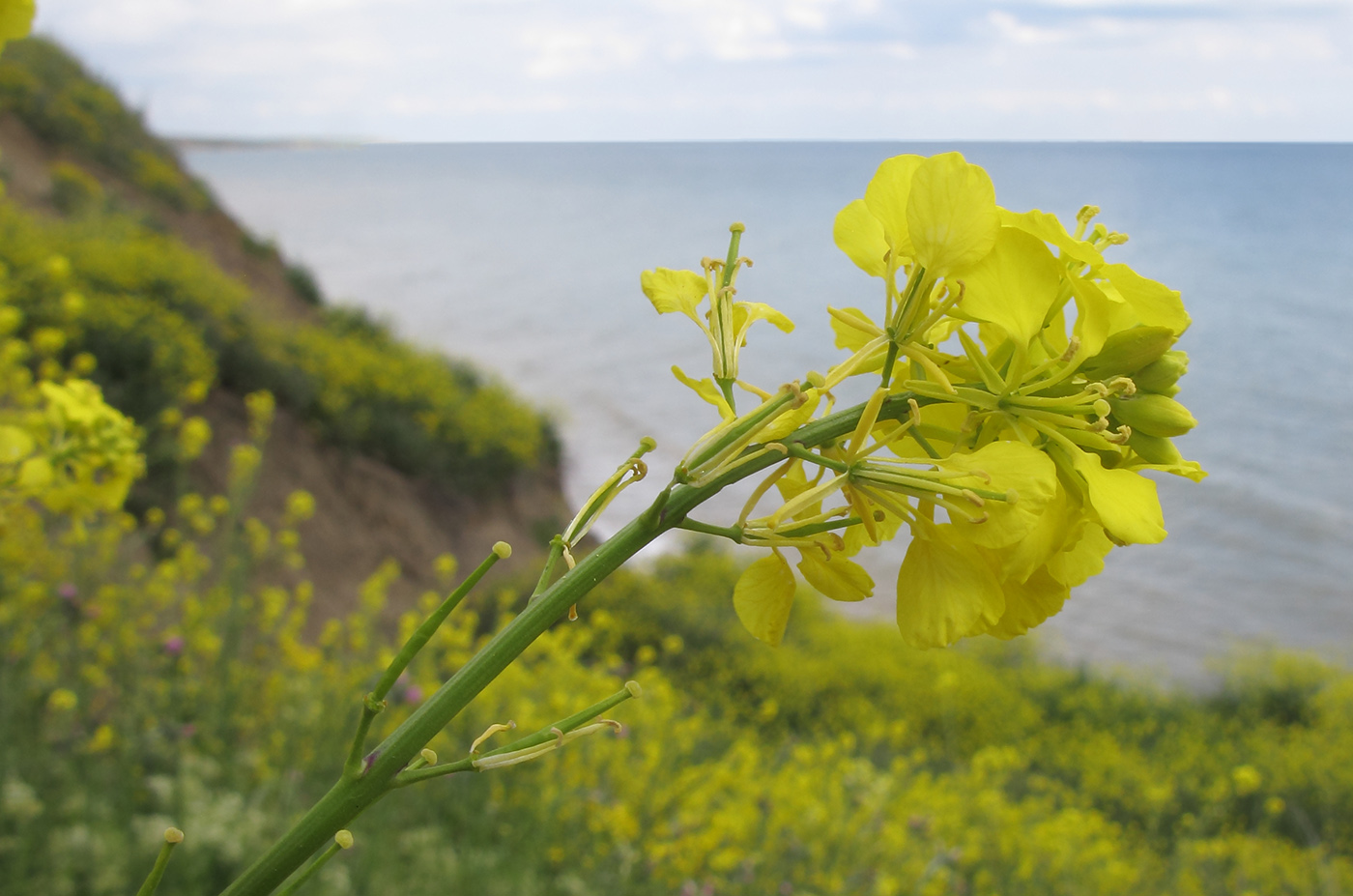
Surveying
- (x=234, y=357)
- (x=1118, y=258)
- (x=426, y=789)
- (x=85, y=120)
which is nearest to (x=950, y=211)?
(x=426, y=789)

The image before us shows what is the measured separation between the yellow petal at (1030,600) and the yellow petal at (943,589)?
0.05 metres

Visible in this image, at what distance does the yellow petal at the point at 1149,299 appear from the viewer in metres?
0.60

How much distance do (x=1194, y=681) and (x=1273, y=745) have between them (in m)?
2.72

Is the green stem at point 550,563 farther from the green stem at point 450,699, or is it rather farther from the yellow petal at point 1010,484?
the yellow petal at point 1010,484

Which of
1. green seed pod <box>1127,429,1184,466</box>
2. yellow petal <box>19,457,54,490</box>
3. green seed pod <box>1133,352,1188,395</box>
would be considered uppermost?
green seed pod <box>1133,352,1188,395</box>

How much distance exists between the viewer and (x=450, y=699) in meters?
0.45

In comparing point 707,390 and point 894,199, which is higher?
point 894,199

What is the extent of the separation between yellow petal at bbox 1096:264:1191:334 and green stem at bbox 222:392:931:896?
32 cm

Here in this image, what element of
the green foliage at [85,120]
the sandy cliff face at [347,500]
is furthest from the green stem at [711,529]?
the green foliage at [85,120]

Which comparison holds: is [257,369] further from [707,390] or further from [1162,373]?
[1162,373]

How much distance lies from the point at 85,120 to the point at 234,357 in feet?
20.8

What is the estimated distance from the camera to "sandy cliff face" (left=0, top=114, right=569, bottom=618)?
282 inches

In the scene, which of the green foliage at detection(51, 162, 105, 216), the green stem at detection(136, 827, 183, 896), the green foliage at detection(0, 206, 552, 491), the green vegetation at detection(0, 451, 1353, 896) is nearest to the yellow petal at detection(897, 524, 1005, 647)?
the green stem at detection(136, 827, 183, 896)

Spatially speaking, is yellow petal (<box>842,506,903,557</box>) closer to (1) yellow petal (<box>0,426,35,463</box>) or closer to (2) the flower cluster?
(2) the flower cluster
